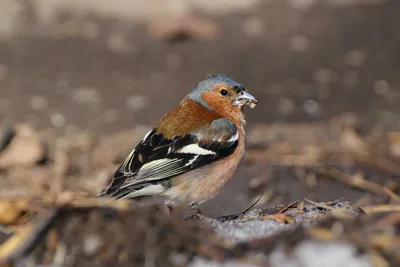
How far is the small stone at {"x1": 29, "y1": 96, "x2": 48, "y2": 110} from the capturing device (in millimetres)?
8062

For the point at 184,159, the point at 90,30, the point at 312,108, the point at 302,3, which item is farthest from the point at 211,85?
the point at 302,3

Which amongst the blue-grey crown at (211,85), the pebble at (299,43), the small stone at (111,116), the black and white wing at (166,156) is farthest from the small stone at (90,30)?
the black and white wing at (166,156)

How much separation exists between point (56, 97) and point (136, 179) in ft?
14.5

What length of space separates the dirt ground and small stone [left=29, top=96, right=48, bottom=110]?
0.04 ft

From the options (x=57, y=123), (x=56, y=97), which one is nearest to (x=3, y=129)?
(x=57, y=123)

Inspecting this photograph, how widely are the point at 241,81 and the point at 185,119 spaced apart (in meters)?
3.95

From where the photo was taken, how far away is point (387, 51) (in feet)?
30.8

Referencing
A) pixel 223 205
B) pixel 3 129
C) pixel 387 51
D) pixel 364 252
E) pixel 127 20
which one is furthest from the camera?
pixel 127 20

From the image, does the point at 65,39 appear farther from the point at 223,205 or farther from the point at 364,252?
the point at 364,252

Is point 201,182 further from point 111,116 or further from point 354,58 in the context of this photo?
point 354,58

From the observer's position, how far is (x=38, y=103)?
816cm

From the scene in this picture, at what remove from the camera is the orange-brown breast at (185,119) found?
4430mm

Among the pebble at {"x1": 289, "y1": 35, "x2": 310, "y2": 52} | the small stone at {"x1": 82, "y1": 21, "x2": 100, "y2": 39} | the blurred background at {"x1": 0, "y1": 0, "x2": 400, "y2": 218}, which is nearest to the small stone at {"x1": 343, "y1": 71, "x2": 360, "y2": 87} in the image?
the blurred background at {"x1": 0, "y1": 0, "x2": 400, "y2": 218}

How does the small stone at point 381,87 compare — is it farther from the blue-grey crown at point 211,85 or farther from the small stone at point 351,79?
the blue-grey crown at point 211,85
